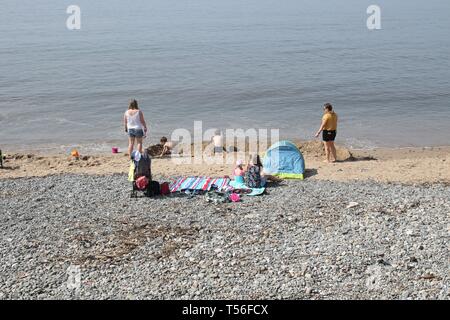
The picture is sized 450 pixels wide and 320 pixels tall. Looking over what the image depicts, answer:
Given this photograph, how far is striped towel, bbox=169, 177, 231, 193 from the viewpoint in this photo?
40.2 ft

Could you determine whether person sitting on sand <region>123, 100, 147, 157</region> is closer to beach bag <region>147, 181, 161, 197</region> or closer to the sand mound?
beach bag <region>147, 181, 161, 197</region>

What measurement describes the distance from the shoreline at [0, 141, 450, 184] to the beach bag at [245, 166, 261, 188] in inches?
70.0

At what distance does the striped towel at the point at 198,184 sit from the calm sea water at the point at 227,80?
7.73 meters

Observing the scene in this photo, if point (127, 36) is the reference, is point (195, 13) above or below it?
above

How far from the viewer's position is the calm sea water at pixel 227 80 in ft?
72.4

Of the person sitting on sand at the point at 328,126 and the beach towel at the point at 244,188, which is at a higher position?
the person sitting on sand at the point at 328,126

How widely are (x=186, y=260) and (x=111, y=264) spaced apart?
3.85 feet

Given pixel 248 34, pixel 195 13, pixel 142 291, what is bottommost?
pixel 142 291

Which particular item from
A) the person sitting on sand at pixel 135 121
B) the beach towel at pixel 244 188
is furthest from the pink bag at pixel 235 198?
the person sitting on sand at pixel 135 121

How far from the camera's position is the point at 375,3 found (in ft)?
319

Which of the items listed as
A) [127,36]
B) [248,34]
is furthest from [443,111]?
[127,36]

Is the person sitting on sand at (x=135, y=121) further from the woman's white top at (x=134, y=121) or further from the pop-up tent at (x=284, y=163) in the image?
the pop-up tent at (x=284, y=163)

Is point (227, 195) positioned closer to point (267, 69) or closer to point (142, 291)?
point (142, 291)

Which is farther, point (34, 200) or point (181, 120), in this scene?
point (181, 120)
